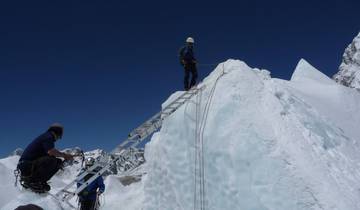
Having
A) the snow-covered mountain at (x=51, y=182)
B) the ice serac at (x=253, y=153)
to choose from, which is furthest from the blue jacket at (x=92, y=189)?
the ice serac at (x=253, y=153)

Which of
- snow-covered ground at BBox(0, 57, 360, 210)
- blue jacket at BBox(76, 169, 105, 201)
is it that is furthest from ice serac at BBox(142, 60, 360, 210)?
blue jacket at BBox(76, 169, 105, 201)

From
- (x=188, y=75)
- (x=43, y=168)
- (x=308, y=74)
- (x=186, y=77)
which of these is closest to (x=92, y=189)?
(x=43, y=168)

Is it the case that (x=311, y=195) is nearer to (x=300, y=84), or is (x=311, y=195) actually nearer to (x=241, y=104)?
(x=241, y=104)

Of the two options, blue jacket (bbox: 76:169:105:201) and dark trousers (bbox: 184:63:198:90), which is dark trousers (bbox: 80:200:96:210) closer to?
blue jacket (bbox: 76:169:105:201)

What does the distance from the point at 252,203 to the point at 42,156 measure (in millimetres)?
4746

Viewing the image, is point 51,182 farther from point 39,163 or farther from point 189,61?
point 39,163

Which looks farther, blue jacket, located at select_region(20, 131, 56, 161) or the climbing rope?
the climbing rope

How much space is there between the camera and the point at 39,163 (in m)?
8.88

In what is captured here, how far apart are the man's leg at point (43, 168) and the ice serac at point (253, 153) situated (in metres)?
3.89

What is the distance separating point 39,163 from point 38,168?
0.36 feet

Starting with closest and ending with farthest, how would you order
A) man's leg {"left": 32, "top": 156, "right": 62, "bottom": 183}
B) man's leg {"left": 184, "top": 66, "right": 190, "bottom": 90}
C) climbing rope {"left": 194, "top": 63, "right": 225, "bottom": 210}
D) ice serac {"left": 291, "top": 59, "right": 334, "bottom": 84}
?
man's leg {"left": 32, "top": 156, "right": 62, "bottom": 183} < climbing rope {"left": 194, "top": 63, "right": 225, "bottom": 210} < man's leg {"left": 184, "top": 66, "right": 190, "bottom": 90} < ice serac {"left": 291, "top": 59, "right": 334, "bottom": 84}

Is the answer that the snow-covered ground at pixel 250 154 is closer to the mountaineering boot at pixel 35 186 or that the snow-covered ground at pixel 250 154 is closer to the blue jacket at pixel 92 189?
the mountaineering boot at pixel 35 186

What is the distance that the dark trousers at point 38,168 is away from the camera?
889 cm

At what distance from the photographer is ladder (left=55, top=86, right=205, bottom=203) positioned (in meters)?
11.3
